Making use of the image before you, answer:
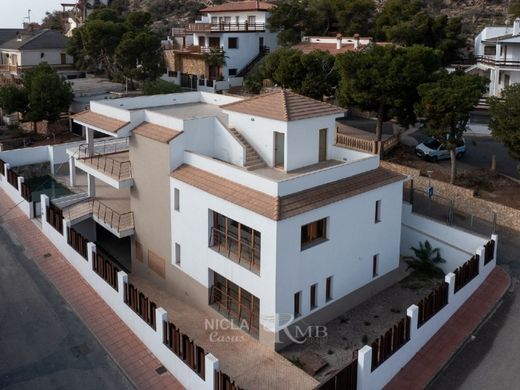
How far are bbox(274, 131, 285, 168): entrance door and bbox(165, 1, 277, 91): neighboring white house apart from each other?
37588 mm

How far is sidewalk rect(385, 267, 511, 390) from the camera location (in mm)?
16547

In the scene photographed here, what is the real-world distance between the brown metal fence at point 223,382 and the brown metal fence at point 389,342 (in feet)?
13.1

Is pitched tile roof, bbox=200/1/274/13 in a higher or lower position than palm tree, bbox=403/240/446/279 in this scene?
higher

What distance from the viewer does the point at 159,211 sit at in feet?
72.2

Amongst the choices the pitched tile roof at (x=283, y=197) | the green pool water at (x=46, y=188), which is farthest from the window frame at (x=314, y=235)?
the green pool water at (x=46, y=188)

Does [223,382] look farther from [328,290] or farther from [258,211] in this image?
[328,290]

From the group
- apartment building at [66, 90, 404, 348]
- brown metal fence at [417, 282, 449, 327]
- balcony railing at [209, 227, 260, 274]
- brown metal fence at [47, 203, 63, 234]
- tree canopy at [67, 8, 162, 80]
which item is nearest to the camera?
brown metal fence at [417, 282, 449, 327]

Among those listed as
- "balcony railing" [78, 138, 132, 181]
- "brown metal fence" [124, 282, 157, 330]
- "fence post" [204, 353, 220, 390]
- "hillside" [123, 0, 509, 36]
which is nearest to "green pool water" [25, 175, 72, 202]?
"balcony railing" [78, 138, 132, 181]

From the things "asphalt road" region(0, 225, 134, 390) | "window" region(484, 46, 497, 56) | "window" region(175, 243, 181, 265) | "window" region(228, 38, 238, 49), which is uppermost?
"window" region(228, 38, 238, 49)

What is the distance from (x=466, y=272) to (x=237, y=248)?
8.43m

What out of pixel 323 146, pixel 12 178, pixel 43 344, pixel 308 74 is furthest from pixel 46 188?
pixel 308 74

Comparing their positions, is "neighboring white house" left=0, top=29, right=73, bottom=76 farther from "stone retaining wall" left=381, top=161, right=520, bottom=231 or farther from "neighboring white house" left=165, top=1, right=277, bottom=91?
"stone retaining wall" left=381, top=161, right=520, bottom=231

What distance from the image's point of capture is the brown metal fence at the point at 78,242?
21.8 m

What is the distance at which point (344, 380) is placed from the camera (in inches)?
563
